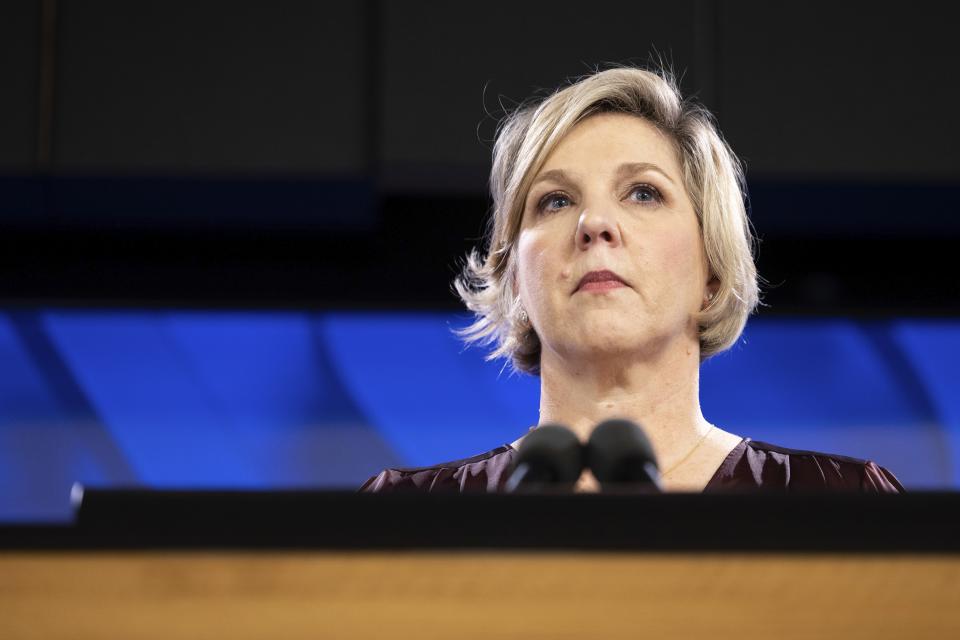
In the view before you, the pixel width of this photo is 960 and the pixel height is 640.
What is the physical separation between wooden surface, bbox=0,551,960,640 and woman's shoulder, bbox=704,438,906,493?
83 centimetres

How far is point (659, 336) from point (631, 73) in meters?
0.40

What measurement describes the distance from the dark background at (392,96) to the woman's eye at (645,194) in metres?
1.05

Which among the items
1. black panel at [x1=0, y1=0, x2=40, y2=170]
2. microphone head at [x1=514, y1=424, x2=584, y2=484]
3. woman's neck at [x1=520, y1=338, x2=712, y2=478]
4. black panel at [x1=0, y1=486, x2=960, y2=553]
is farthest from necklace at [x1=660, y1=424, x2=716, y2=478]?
black panel at [x1=0, y1=0, x2=40, y2=170]

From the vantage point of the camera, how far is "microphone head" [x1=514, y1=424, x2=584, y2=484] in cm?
94

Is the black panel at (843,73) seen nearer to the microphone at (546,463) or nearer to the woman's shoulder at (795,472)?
the woman's shoulder at (795,472)

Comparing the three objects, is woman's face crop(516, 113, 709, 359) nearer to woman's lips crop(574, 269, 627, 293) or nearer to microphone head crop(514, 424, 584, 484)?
woman's lips crop(574, 269, 627, 293)

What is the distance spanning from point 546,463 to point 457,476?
2.46 ft

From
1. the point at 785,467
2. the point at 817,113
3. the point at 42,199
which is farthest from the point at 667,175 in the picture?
the point at 42,199

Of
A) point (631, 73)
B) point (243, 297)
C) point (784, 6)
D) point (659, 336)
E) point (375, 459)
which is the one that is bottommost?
point (375, 459)

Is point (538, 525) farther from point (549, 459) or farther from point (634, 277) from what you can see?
point (634, 277)

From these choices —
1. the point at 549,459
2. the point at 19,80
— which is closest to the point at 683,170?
the point at 549,459

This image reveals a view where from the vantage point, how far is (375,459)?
9.32 feet

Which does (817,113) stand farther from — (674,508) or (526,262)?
(674,508)

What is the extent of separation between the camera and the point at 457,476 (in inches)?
66.0
